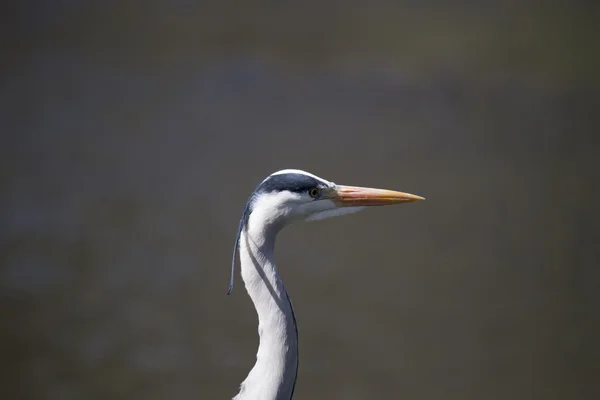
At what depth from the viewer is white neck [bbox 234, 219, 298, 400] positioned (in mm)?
1131

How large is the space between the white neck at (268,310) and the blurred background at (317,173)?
1.03 m

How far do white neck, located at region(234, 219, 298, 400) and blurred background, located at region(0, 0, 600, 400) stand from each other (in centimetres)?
103

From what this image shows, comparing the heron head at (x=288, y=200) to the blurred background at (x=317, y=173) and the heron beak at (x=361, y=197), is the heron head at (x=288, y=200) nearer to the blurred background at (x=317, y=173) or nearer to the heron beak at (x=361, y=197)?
the heron beak at (x=361, y=197)

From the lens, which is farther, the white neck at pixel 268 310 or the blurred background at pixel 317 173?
the blurred background at pixel 317 173

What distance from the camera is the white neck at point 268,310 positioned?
113cm

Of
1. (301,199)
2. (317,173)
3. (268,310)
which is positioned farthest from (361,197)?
(317,173)

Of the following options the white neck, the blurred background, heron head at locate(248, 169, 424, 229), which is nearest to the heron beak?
heron head at locate(248, 169, 424, 229)

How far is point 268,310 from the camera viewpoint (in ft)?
3.71

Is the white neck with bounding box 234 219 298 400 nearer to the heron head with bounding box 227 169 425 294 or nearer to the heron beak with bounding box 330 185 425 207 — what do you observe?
the heron head with bounding box 227 169 425 294

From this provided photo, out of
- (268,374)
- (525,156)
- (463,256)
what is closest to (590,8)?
(525,156)

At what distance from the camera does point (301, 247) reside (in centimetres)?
253

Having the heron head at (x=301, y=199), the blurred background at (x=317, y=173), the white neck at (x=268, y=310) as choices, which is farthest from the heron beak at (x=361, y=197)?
the blurred background at (x=317, y=173)

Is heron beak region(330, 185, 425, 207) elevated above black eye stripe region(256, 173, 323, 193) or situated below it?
below

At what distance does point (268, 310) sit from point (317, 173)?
4.98ft
